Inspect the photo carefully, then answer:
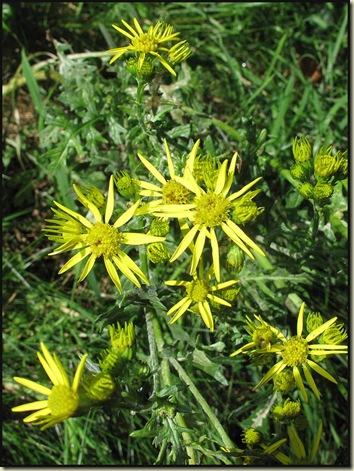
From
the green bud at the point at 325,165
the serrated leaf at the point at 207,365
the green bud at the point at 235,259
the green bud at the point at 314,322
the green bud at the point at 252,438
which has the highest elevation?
the green bud at the point at 325,165

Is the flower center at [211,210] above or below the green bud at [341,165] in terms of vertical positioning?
below

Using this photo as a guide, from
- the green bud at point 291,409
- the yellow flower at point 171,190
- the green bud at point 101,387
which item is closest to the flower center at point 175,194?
the yellow flower at point 171,190

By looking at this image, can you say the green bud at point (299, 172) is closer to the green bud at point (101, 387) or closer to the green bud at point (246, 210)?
the green bud at point (246, 210)

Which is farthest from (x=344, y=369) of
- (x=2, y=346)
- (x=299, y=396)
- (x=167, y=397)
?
(x=2, y=346)

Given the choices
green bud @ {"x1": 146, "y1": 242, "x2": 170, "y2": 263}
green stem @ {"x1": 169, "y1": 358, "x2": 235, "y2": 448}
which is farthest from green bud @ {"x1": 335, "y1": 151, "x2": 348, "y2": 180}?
green stem @ {"x1": 169, "y1": 358, "x2": 235, "y2": 448}

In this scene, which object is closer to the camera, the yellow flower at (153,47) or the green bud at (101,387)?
the green bud at (101,387)

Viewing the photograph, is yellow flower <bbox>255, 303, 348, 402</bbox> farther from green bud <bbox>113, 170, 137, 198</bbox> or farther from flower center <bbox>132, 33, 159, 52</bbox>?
flower center <bbox>132, 33, 159, 52</bbox>
